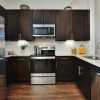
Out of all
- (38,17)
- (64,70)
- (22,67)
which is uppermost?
(38,17)

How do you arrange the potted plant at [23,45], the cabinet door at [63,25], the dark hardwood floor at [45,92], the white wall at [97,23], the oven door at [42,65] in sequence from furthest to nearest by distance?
the potted plant at [23,45], the cabinet door at [63,25], the white wall at [97,23], the oven door at [42,65], the dark hardwood floor at [45,92]

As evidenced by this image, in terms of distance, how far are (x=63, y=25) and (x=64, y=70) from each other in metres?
1.50

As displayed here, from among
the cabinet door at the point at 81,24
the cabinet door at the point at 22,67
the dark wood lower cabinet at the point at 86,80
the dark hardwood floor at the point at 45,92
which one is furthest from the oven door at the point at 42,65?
the dark wood lower cabinet at the point at 86,80

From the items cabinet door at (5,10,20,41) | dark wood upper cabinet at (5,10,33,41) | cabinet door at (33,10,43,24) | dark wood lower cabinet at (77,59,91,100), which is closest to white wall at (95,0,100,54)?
cabinet door at (33,10,43,24)

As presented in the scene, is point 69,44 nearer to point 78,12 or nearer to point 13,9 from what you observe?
point 78,12

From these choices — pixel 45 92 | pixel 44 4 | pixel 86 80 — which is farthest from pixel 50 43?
pixel 86 80

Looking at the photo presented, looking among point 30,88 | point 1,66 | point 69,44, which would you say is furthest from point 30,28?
point 1,66

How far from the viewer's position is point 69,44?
6.06 meters

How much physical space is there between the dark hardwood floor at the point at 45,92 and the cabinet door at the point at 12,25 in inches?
63.5

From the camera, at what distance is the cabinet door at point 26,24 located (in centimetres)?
566

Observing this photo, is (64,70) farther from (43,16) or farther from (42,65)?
(43,16)

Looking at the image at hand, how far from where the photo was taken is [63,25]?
570cm

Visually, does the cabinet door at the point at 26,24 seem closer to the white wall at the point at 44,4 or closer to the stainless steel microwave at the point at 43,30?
the stainless steel microwave at the point at 43,30

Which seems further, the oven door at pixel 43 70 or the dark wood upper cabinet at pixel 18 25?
the dark wood upper cabinet at pixel 18 25
